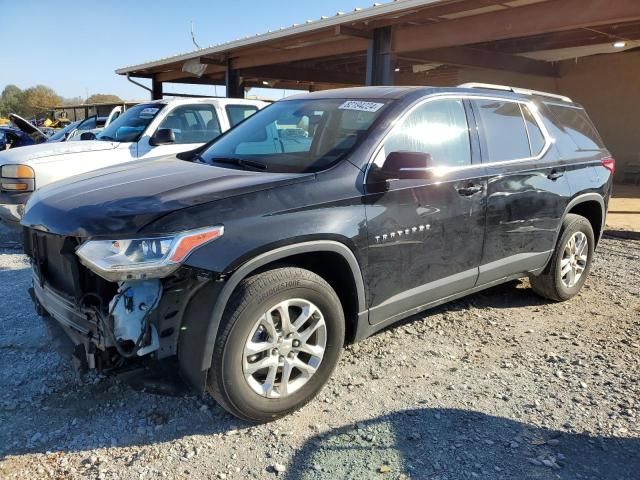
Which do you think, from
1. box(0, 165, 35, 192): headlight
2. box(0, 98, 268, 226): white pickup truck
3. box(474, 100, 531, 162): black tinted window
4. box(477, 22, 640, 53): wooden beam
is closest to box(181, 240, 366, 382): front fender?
box(474, 100, 531, 162): black tinted window

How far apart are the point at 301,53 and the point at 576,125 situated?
9232 millimetres

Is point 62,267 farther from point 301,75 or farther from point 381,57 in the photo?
point 301,75

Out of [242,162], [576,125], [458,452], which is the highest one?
[576,125]

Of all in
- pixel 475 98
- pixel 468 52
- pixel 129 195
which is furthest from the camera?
pixel 468 52

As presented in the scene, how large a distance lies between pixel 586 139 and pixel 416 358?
9.29 feet

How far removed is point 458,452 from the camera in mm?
2723

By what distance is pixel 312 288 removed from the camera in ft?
9.55

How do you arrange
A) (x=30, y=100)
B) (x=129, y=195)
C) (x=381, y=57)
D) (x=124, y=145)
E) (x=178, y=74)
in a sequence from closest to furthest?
(x=129, y=195)
(x=124, y=145)
(x=381, y=57)
(x=178, y=74)
(x=30, y=100)

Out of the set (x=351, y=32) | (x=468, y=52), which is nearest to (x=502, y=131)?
(x=351, y=32)

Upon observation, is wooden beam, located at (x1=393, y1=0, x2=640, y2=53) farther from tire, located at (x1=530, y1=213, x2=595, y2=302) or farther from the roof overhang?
tire, located at (x1=530, y1=213, x2=595, y2=302)

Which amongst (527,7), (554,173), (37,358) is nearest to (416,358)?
(554,173)

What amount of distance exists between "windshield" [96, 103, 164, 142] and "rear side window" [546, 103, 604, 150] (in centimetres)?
498

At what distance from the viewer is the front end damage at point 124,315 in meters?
2.55

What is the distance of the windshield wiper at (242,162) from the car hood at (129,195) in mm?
128
